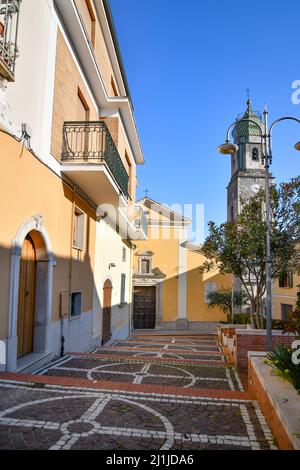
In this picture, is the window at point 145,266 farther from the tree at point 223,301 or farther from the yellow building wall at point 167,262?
the tree at point 223,301

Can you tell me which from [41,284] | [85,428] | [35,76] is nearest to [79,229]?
[41,284]

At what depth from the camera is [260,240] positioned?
9.52 m

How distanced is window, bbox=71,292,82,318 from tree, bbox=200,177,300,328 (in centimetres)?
440

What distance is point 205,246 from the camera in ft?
35.5

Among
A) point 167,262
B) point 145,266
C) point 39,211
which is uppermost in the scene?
point 39,211

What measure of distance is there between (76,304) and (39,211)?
362 centimetres

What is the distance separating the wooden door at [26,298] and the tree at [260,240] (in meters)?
5.73

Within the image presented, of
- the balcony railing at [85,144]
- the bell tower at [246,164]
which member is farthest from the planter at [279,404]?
the bell tower at [246,164]

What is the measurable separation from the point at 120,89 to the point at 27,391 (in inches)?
485

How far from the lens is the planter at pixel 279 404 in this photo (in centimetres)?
293

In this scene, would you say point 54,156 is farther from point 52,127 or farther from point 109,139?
point 109,139

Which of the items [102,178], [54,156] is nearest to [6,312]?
[54,156]

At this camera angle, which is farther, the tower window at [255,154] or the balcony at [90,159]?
the tower window at [255,154]

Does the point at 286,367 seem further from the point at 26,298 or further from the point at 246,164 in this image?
the point at 246,164
